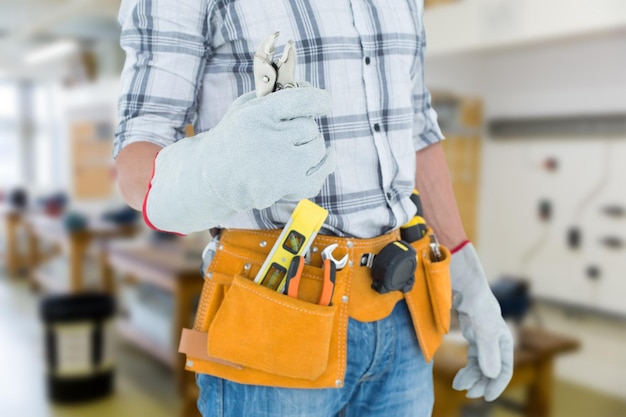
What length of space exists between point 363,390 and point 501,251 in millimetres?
3373

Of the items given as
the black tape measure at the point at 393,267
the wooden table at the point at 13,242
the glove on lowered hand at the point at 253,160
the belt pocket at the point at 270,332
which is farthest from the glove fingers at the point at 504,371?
the wooden table at the point at 13,242

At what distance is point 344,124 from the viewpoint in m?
0.66

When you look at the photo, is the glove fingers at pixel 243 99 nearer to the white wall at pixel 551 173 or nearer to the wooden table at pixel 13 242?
the white wall at pixel 551 173

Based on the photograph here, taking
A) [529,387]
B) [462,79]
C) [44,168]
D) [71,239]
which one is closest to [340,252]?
[529,387]

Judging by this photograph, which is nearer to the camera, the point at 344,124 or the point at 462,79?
the point at 344,124

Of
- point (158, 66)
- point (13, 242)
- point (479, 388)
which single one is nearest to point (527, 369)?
point (479, 388)

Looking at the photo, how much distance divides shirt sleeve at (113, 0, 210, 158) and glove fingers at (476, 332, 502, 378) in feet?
1.71

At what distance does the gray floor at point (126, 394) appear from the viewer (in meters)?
2.77

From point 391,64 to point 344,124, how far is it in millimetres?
107

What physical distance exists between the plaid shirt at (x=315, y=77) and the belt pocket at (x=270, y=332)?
89 millimetres

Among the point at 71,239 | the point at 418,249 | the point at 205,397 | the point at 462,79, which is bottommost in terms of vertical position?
the point at 71,239

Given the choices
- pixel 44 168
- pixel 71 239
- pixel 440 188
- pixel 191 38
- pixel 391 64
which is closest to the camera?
pixel 191 38

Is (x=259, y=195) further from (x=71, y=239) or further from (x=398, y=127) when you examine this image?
(x=71, y=239)

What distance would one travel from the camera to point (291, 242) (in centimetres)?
62
